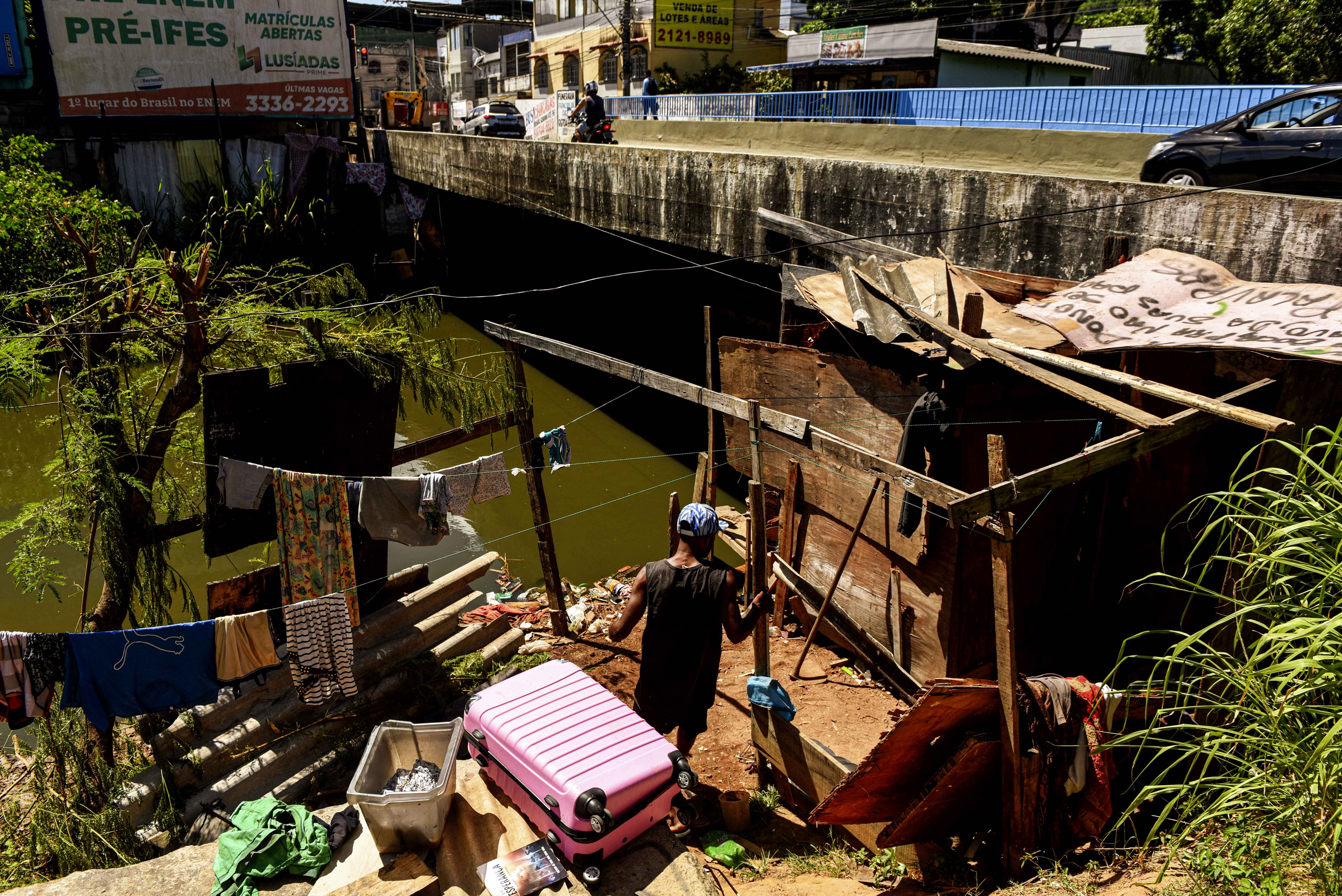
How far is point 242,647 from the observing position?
4918 millimetres

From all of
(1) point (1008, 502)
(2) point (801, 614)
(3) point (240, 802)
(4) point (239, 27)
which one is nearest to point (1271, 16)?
(2) point (801, 614)

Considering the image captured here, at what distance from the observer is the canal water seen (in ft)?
28.8

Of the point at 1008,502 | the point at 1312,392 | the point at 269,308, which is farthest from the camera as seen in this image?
the point at 269,308

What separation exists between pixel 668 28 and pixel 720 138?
1676cm

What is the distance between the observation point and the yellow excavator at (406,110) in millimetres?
29484

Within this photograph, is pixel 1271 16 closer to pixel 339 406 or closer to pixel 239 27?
pixel 339 406

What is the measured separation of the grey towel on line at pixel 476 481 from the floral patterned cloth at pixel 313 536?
71 cm

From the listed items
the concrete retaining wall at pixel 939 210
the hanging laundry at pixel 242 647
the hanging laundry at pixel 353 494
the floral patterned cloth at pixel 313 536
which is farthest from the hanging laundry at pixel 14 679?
the concrete retaining wall at pixel 939 210

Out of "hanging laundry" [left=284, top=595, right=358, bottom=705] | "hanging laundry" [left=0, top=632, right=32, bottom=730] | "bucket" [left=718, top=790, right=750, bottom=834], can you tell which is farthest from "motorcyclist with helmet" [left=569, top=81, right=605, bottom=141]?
"bucket" [left=718, top=790, right=750, bottom=834]

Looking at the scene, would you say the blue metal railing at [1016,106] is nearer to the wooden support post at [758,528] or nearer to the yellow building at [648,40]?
the wooden support post at [758,528]

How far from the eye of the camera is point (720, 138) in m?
16.6

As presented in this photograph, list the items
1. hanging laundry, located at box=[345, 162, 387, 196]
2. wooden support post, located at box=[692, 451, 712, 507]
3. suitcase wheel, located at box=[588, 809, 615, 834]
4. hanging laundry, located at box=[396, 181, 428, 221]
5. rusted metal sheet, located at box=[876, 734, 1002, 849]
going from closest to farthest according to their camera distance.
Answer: suitcase wheel, located at box=[588, 809, 615, 834], rusted metal sheet, located at box=[876, 734, 1002, 849], wooden support post, located at box=[692, 451, 712, 507], hanging laundry, located at box=[345, 162, 387, 196], hanging laundry, located at box=[396, 181, 428, 221]

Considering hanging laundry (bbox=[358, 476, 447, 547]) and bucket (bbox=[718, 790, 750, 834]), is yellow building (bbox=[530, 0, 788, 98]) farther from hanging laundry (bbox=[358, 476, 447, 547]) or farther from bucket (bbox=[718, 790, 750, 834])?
bucket (bbox=[718, 790, 750, 834])

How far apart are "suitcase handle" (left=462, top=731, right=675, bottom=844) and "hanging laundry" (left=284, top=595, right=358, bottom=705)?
1901mm
